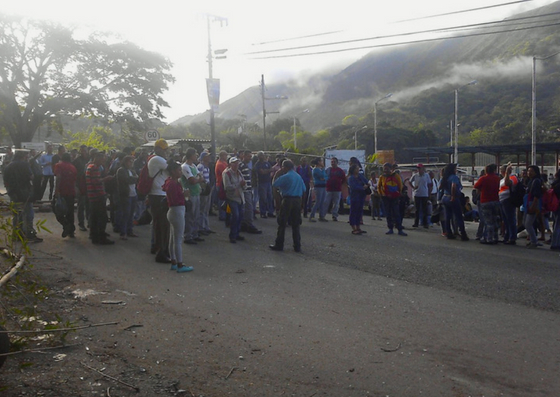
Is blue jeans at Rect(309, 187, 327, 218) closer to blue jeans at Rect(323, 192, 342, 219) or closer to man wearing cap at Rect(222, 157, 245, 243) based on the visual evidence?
blue jeans at Rect(323, 192, 342, 219)

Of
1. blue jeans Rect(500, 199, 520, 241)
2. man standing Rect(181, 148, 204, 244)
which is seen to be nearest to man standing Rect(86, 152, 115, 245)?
man standing Rect(181, 148, 204, 244)

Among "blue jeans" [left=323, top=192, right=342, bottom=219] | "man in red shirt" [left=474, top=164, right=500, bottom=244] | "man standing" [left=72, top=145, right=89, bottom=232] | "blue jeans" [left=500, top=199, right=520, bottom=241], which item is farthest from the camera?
"blue jeans" [left=323, top=192, right=342, bottom=219]

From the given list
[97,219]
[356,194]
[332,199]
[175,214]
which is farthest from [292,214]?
[332,199]

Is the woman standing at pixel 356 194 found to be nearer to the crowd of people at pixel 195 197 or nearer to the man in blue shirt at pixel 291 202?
the crowd of people at pixel 195 197

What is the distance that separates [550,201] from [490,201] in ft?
3.94

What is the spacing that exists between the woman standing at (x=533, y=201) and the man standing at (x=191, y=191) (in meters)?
7.02

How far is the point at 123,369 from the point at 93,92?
3481 centimetres

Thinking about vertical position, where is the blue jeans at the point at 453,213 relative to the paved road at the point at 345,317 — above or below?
above

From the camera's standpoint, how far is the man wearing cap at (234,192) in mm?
11578

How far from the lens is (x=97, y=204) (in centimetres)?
1151

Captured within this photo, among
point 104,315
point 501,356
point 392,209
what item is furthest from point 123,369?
point 392,209

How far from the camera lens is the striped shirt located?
11.5 metres

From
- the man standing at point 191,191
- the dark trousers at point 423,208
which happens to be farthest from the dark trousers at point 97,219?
the dark trousers at point 423,208

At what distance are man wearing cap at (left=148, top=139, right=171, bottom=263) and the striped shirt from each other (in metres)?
2.20
